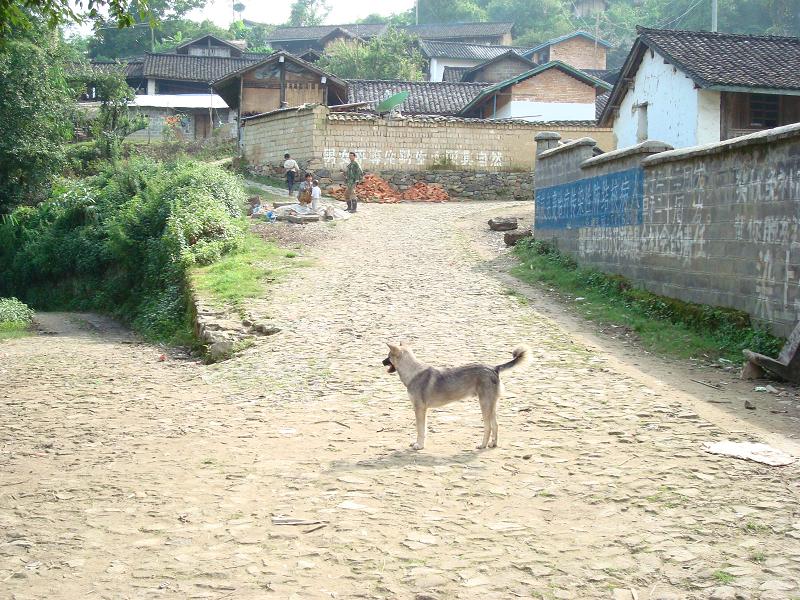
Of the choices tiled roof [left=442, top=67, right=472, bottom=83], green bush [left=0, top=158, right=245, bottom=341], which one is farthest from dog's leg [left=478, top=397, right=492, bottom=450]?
tiled roof [left=442, top=67, right=472, bottom=83]

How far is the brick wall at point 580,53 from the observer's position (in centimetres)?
5600

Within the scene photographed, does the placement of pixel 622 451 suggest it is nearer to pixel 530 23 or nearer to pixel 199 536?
pixel 199 536

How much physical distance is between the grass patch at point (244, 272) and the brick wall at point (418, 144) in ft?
34.4

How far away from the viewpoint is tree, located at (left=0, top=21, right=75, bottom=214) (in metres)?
26.8

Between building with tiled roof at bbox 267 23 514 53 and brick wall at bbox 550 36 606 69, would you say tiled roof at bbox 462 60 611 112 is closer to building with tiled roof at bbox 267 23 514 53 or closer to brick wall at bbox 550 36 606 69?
brick wall at bbox 550 36 606 69

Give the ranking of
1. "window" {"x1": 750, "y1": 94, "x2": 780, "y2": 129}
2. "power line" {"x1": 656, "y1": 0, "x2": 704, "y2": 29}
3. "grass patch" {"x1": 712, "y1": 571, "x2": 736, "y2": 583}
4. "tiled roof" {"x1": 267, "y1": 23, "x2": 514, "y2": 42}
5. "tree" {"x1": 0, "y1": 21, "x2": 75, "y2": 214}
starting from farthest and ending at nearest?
"tiled roof" {"x1": 267, "y1": 23, "x2": 514, "y2": 42}, "power line" {"x1": 656, "y1": 0, "x2": 704, "y2": 29}, "tree" {"x1": 0, "y1": 21, "x2": 75, "y2": 214}, "window" {"x1": 750, "y1": 94, "x2": 780, "y2": 129}, "grass patch" {"x1": 712, "y1": 571, "x2": 736, "y2": 583}

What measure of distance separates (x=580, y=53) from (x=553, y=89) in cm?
2212

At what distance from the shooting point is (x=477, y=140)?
30.1 metres

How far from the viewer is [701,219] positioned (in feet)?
38.3

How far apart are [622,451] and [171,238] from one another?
13.4 metres

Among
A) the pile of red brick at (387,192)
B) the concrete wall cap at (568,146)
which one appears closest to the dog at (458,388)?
the concrete wall cap at (568,146)

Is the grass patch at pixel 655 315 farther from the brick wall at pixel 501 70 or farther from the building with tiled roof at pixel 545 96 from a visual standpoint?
the brick wall at pixel 501 70

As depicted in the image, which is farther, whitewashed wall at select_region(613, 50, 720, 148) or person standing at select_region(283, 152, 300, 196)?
person standing at select_region(283, 152, 300, 196)

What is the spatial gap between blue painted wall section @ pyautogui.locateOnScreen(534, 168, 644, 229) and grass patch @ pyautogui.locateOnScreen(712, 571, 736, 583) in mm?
9661
